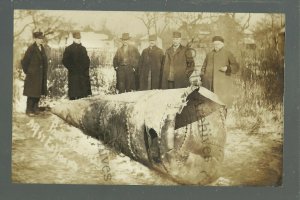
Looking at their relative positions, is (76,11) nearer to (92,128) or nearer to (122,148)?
(92,128)

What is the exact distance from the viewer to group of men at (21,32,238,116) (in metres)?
2.08

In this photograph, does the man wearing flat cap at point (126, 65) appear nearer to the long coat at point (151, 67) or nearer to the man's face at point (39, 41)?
the long coat at point (151, 67)

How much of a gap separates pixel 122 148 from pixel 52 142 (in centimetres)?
34

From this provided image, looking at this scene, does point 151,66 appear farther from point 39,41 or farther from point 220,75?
point 39,41

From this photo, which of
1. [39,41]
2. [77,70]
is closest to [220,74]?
[77,70]

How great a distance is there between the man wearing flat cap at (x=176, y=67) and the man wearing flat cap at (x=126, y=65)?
0.46 feet

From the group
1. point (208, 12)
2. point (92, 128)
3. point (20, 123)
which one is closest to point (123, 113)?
point (92, 128)

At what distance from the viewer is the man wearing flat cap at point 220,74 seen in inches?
82.3

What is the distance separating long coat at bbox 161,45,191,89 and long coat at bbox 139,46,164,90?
→ 2 centimetres

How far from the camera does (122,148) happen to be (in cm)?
207

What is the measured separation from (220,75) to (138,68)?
40 cm

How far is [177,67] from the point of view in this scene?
2.09 m

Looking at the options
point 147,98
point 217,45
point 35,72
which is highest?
point 217,45

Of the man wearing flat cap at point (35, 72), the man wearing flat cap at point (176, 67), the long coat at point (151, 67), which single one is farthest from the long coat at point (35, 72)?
the man wearing flat cap at point (176, 67)
